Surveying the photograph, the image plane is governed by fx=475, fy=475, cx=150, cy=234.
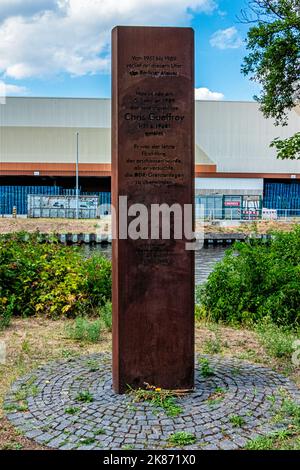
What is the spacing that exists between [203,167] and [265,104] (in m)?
27.2

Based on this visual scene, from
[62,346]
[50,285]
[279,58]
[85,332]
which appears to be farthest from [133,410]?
[279,58]

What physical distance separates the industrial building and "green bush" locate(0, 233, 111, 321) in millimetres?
36430

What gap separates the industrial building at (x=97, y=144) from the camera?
44.7 m

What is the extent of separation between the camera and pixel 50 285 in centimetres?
816

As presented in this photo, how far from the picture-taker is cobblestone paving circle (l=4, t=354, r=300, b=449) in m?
3.71

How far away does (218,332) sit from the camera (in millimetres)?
7102

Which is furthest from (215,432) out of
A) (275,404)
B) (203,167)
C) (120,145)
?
(203,167)

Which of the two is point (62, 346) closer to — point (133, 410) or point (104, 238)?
point (133, 410)

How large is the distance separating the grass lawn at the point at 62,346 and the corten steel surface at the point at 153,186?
127 centimetres

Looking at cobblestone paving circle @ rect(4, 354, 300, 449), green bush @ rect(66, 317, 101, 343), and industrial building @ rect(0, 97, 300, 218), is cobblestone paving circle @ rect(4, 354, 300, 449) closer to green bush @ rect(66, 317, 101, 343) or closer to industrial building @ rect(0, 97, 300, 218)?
green bush @ rect(66, 317, 101, 343)

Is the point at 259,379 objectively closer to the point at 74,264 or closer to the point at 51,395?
the point at 51,395

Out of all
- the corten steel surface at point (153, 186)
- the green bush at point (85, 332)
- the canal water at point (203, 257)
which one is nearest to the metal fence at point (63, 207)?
the canal water at point (203, 257)

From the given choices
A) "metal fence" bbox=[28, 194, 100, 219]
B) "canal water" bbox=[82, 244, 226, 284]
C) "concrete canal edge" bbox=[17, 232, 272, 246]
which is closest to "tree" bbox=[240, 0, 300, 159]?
"canal water" bbox=[82, 244, 226, 284]

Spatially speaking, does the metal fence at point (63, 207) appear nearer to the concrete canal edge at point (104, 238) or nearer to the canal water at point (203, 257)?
the concrete canal edge at point (104, 238)
